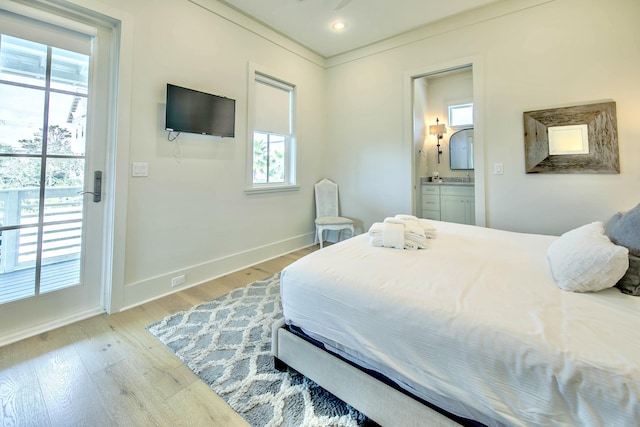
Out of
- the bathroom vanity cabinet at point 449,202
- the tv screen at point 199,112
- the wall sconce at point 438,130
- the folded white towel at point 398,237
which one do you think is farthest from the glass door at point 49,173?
the wall sconce at point 438,130

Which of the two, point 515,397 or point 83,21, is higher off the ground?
point 83,21

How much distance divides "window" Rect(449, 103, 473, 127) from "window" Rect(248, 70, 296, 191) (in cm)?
289

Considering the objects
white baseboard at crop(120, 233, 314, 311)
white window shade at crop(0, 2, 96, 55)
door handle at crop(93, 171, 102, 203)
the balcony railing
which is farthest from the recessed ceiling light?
the balcony railing

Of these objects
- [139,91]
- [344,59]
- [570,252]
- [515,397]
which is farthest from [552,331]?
[344,59]

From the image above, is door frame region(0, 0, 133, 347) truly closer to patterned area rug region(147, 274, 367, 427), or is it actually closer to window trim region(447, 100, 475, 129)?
patterned area rug region(147, 274, 367, 427)

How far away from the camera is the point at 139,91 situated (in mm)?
2332

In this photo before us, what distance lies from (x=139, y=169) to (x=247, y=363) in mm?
1872

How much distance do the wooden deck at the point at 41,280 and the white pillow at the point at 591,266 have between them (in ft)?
10.5

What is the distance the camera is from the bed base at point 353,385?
41.6 inches

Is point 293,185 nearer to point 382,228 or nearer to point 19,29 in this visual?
point 382,228

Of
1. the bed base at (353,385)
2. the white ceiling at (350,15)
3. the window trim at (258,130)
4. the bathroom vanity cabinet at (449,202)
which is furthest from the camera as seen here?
the bathroom vanity cabinet at (449,202)

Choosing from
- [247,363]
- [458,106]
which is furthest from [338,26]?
[247,363]

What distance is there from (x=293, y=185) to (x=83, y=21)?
2.59 m

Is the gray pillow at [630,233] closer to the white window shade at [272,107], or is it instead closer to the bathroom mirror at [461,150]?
the white window shade at [272,107]
